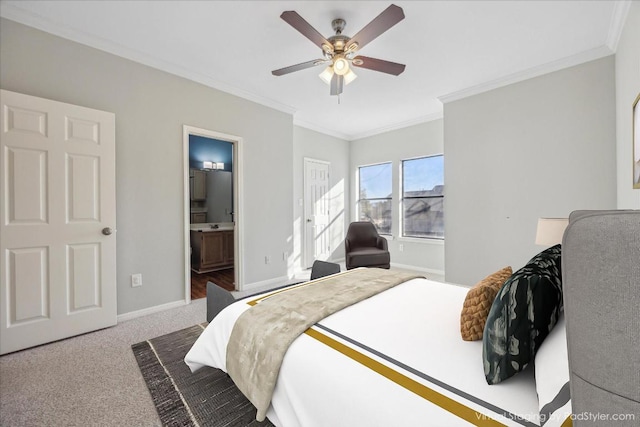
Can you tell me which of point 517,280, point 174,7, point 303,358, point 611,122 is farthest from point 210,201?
point 611,122

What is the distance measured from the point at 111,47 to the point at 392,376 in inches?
135

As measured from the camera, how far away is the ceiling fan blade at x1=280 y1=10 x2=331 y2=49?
5.49ft

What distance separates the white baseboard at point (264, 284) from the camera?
11.6 ft

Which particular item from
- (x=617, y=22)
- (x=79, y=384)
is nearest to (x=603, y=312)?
(x=79, y=384)

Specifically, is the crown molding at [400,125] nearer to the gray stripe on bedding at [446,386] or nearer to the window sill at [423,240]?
the window sill at [423,240]

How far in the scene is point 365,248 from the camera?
418 centimetres

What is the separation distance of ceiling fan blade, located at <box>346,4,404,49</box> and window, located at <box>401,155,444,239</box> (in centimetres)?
302

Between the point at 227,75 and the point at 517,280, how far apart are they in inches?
131

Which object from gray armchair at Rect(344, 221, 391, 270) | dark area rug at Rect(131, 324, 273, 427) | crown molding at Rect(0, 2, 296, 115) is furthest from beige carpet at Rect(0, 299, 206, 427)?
crown molding at Rect(0, 2, 296, 115)

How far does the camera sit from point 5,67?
2.05 m

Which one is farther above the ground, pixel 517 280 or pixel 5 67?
pixel 5 67

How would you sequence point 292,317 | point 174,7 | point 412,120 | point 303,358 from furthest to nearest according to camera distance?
point 412,120 → point 174,7 → point 292,317 → point 303,358

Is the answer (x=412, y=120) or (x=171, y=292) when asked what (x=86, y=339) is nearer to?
(x=171, y=292)

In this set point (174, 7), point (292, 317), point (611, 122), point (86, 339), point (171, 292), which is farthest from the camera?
point (171, 292)
